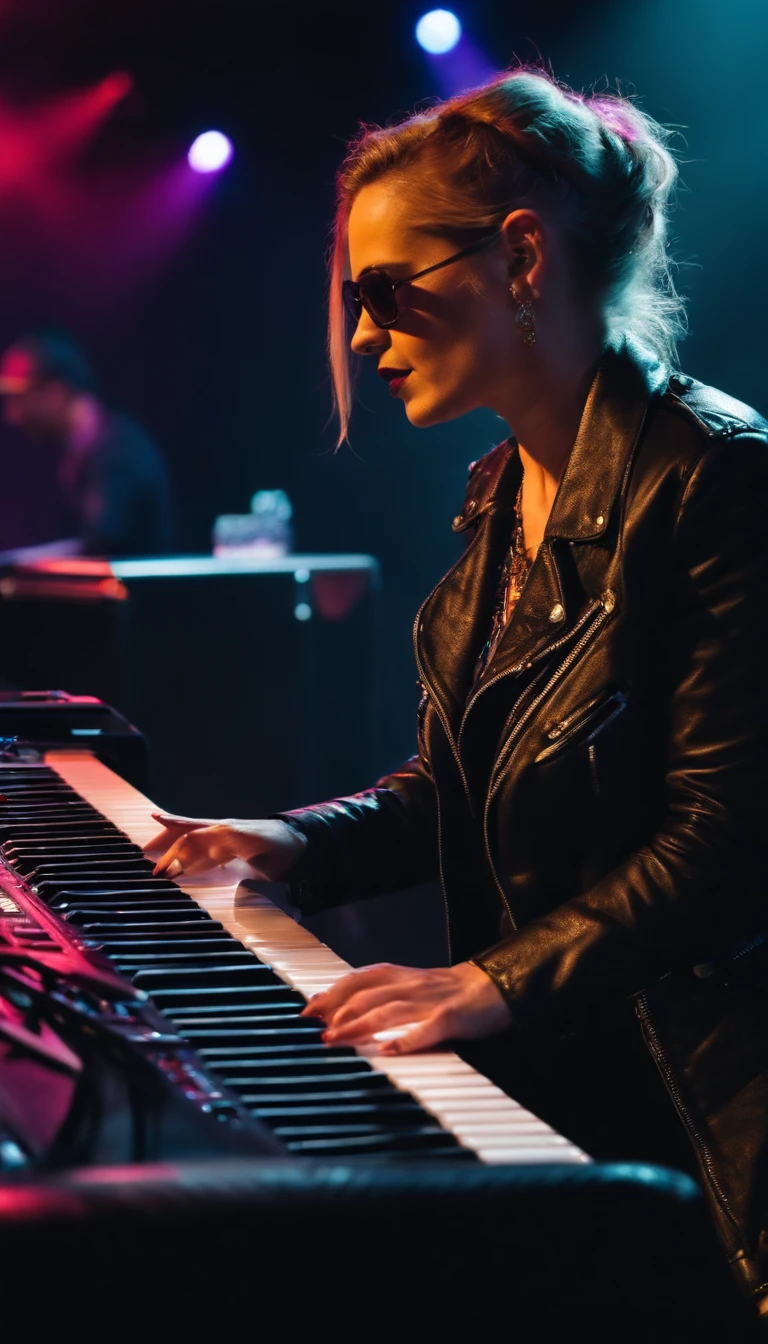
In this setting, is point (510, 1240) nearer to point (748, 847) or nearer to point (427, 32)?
point (748, 847)

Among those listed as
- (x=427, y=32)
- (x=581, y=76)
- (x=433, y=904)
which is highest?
(x=427, y=32)

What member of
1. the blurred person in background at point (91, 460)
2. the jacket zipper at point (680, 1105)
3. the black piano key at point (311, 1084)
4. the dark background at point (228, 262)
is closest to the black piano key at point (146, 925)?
the black piano key at point (311, 1084)

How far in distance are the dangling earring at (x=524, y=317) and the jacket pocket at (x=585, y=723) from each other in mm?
424

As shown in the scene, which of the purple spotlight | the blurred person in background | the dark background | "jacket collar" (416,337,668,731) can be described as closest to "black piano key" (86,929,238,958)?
"jacket collar" (416,337,668,731)

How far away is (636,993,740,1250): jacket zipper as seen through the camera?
140 centimetres

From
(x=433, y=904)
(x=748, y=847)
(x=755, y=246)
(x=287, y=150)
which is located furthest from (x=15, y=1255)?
(x=287, y=150)

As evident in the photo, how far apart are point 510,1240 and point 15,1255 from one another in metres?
0.25

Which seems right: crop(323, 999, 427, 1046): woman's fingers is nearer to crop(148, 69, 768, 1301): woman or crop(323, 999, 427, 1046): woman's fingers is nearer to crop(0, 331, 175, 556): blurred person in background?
crop(148, 69, 768, 1301): woman

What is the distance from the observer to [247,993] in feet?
3.89

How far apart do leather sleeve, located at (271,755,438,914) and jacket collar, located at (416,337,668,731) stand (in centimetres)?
17

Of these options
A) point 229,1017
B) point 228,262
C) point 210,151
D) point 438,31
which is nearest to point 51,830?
point 229,1017

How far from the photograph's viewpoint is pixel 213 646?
505 cm

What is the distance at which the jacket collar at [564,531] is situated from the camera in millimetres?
1543

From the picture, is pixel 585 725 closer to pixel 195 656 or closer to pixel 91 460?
pixel 195 656
